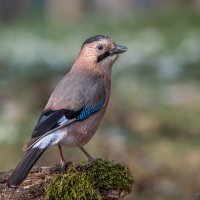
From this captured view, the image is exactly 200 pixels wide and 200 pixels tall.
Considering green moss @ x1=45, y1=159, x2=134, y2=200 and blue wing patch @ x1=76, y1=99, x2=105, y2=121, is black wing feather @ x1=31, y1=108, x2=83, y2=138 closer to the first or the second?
blue wing patch @ x1=76, y1=99, x2=105, y2=121

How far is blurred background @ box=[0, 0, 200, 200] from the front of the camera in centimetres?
1249

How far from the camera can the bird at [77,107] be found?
7.80 metres

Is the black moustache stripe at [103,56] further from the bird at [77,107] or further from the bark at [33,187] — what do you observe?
the bark at [33,187]

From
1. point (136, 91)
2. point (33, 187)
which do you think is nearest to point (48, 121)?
point (33, 187)

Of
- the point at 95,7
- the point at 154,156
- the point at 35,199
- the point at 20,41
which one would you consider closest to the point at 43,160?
the point at 154,156

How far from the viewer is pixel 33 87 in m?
16.4

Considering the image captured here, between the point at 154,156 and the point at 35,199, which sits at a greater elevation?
the point at 154,156

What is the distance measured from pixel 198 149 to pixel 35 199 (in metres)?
5.86

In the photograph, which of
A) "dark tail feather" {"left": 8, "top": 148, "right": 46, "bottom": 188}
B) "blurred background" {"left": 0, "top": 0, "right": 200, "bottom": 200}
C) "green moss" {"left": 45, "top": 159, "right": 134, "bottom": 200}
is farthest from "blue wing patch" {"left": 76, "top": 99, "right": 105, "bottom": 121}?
"blurred background" {"left": 0, "top": 0, "right": 200, "bottom": 200}

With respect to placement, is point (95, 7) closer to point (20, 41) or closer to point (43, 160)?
point (20, 41)

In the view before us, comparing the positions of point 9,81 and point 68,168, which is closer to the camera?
point 68,168

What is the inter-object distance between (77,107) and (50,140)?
555mm

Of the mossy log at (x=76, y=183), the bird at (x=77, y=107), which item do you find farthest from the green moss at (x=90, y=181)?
the bird at (x=77, y=107)

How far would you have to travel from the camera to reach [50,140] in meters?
7.91
